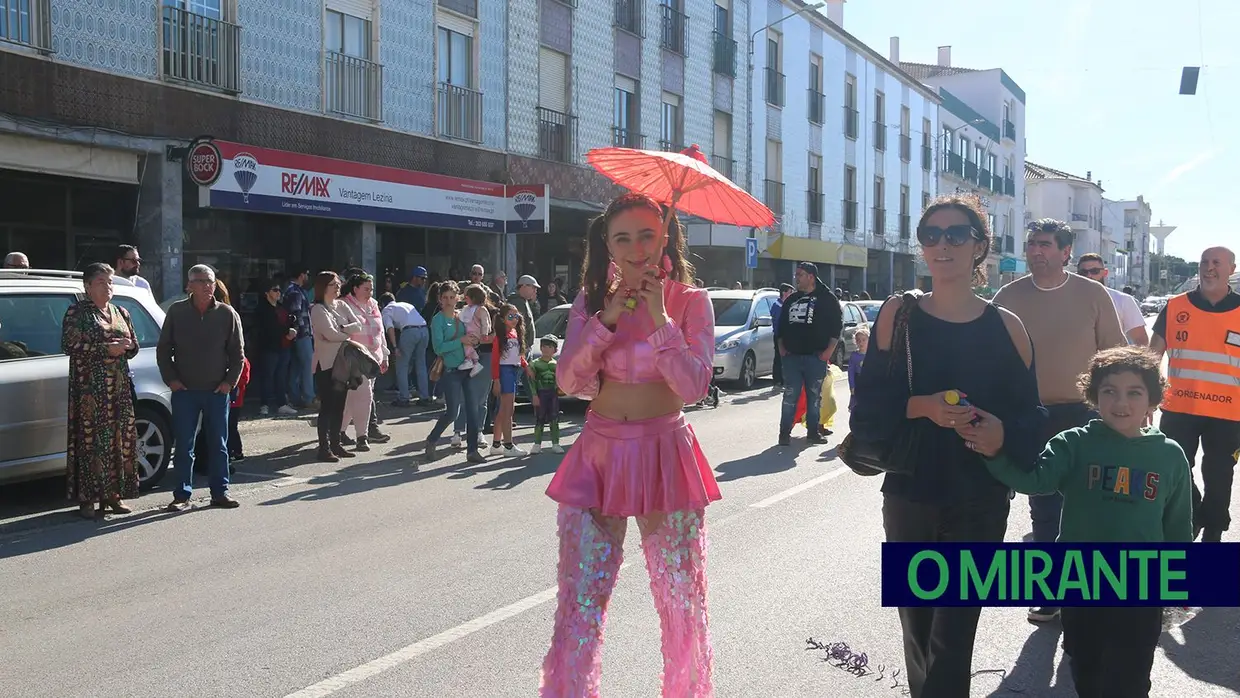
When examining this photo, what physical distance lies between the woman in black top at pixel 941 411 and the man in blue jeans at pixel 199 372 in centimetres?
595

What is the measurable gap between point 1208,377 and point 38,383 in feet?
25.0

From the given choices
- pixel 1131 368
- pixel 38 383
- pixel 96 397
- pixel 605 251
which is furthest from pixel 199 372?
pixel 1131 368

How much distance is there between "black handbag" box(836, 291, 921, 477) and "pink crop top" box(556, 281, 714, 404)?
507 mm

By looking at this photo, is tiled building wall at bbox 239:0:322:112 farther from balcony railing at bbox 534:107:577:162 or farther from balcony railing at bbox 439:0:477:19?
balcony railing at bbox 534:107:577:162

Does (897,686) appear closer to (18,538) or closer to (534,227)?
(18,538)

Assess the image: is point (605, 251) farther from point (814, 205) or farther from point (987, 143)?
point (987, 143)

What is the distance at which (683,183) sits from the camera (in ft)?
12.6

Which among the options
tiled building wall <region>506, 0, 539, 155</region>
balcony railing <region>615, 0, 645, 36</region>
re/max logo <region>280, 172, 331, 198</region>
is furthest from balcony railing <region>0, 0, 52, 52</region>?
balcony railing <region>615, 0, 645, 36</region>

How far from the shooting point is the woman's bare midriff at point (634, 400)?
11.6 feet

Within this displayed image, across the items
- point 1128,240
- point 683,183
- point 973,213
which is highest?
point 1128,240

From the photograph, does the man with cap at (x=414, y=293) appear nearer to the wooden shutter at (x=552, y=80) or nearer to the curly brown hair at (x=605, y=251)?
the wooden shutter at (x=552, y=80)

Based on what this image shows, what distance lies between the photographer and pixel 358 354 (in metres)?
10.5

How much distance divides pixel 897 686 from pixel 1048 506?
140cm

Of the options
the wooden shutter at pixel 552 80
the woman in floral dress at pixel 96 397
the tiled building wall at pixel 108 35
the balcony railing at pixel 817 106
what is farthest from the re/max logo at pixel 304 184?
the balcony railing at pixel 817 106
